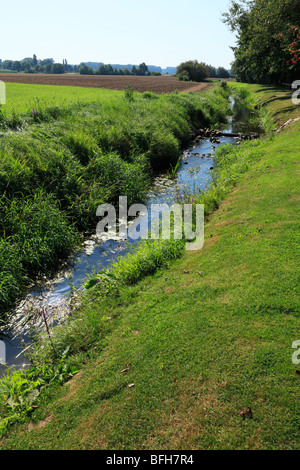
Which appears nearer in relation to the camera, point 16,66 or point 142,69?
point 142,69

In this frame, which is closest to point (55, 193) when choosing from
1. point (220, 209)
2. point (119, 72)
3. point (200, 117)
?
point (220, 209)

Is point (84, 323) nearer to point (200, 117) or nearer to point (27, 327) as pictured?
point (27, 327)

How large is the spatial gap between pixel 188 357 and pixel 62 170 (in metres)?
8.95

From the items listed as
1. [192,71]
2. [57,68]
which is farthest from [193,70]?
[57,68]

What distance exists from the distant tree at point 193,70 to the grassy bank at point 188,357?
3381 inches

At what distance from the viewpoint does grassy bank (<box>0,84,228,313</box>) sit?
27.8 ft

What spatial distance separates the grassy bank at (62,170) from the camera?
8477 mm

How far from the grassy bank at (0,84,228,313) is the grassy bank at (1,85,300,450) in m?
2.51

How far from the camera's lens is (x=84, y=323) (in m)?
5.76

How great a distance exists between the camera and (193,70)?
267ft

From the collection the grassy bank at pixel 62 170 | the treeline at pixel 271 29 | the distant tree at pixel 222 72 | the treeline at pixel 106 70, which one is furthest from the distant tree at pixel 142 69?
the grassy bank at pixel 62 170

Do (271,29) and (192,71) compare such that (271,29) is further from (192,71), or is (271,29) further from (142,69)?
(142,69)

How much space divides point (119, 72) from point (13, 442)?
153 metres
